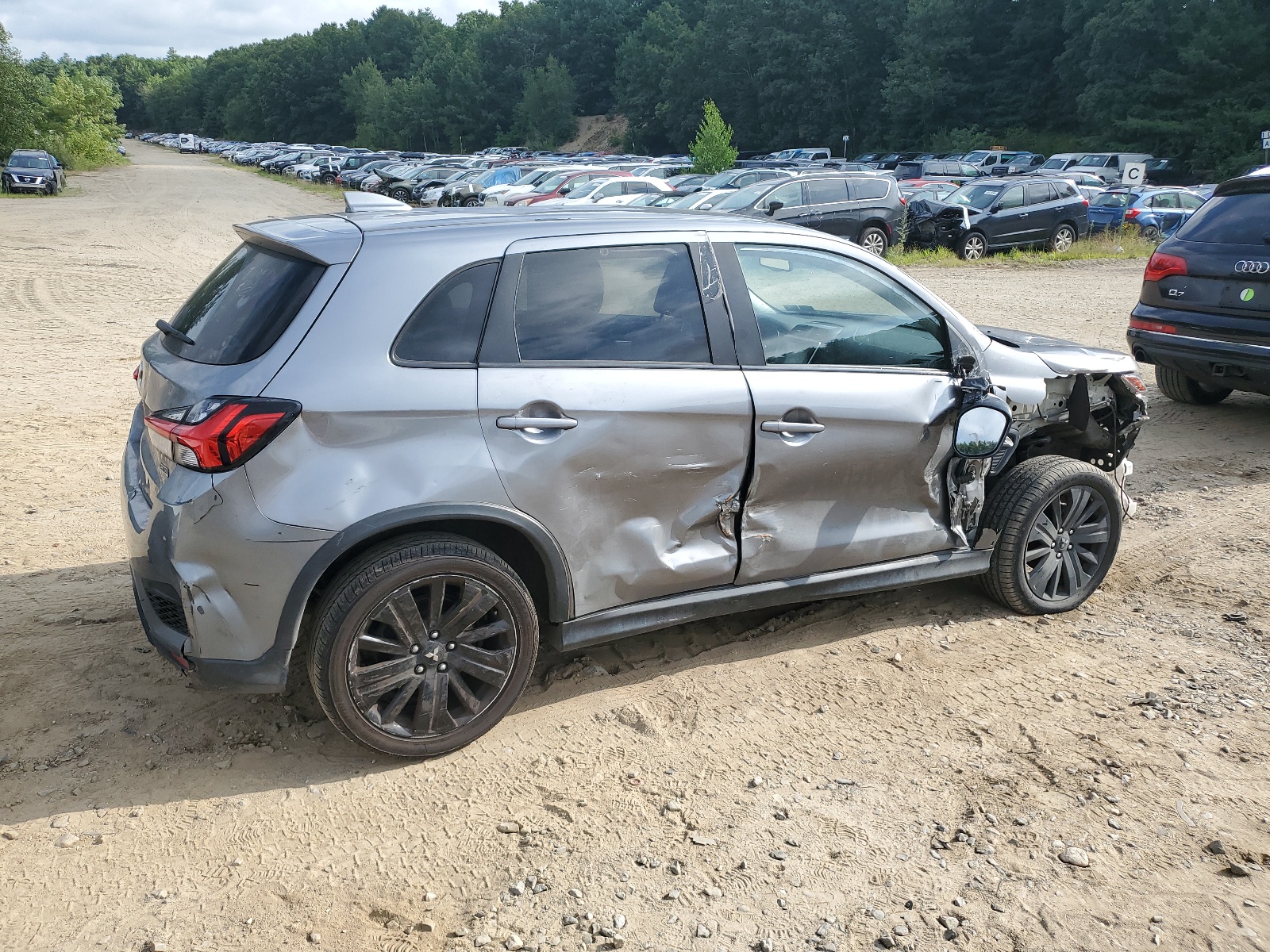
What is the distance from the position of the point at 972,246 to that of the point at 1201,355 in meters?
14.0

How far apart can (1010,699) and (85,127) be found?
64.0m

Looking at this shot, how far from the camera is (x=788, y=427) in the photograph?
401 cm

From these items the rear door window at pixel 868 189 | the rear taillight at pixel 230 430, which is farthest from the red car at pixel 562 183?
the rear taillight at pixel 230 430

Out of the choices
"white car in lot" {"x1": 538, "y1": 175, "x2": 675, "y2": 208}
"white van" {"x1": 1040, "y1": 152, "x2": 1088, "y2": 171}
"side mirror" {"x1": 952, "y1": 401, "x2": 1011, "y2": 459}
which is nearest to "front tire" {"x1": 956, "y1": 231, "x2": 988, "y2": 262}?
"white car in lot" {"x1": 538, "y1": 175, "x2": 675, "y2": 208}

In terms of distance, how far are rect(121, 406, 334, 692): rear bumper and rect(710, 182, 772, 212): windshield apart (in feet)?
53.6

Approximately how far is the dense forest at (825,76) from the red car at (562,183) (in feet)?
118

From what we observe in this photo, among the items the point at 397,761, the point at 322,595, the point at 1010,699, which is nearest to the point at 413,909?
the point at 397,761

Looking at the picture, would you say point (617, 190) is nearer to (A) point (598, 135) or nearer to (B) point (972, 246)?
(B) point (972, 246)

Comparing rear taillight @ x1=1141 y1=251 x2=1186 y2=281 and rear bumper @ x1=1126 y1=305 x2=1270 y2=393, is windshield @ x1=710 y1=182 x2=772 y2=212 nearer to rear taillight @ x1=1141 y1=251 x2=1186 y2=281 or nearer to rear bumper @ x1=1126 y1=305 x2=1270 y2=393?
rear taillight @ x1=1141 y1=251 x2=1186 y2=281

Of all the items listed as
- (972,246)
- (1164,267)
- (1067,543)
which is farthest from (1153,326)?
(972,246)

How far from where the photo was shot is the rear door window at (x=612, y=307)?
12.1ft

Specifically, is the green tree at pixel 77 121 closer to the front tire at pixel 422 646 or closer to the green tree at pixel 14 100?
the green tree at pixel 14 100

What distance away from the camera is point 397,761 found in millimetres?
3715

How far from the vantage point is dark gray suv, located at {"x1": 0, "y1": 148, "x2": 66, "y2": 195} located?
34.1 m
